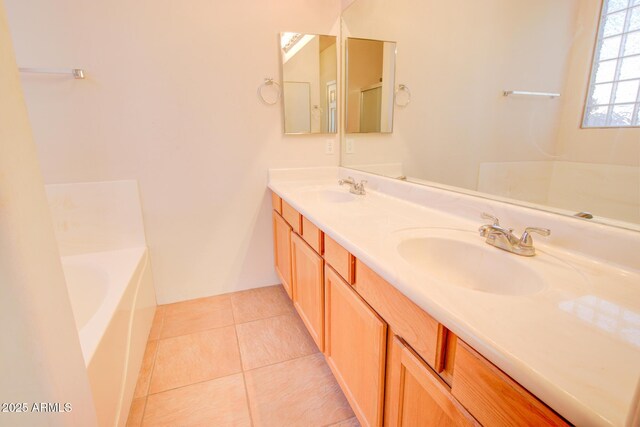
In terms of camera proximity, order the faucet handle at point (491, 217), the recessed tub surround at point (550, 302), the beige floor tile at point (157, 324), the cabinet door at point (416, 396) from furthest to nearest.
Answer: the beige floor tile at point (157, 324) → the faucet handle at point (491, 217) → the cabinet door at point (416, 396) → the recessed tub surround at point (550, 302)

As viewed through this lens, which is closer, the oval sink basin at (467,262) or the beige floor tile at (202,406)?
the oval sink basin at (467,262)

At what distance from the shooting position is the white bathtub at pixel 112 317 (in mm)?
1064

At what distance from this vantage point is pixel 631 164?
89 cm

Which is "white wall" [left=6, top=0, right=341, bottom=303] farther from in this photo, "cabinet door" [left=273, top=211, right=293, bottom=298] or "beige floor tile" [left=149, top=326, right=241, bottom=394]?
"beige floor tile" [left=149, top=326, right=241, bottom=394]

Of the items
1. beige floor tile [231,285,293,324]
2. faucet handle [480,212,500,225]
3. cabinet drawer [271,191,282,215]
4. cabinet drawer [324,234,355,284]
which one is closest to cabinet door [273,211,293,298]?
cabinet drawer [271,191,282,215]

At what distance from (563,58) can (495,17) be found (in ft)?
1.21

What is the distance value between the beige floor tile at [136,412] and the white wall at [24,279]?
0.82 metres

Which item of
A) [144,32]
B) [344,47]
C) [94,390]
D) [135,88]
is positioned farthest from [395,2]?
[94,390]

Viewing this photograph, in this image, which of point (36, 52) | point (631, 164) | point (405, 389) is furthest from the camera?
point (36, 52)

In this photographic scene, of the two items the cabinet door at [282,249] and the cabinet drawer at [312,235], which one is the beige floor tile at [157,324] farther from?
the cabinet drawer at [312,235]

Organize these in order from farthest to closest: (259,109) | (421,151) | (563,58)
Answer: (259,109)
(421,151)
(563,58)

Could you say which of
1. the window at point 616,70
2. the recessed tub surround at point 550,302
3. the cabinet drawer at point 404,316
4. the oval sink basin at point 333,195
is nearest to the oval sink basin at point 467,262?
the recessed tub surround at point 550,302

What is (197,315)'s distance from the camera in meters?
2.00

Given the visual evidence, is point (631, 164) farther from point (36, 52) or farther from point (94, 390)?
point (36, 52)
